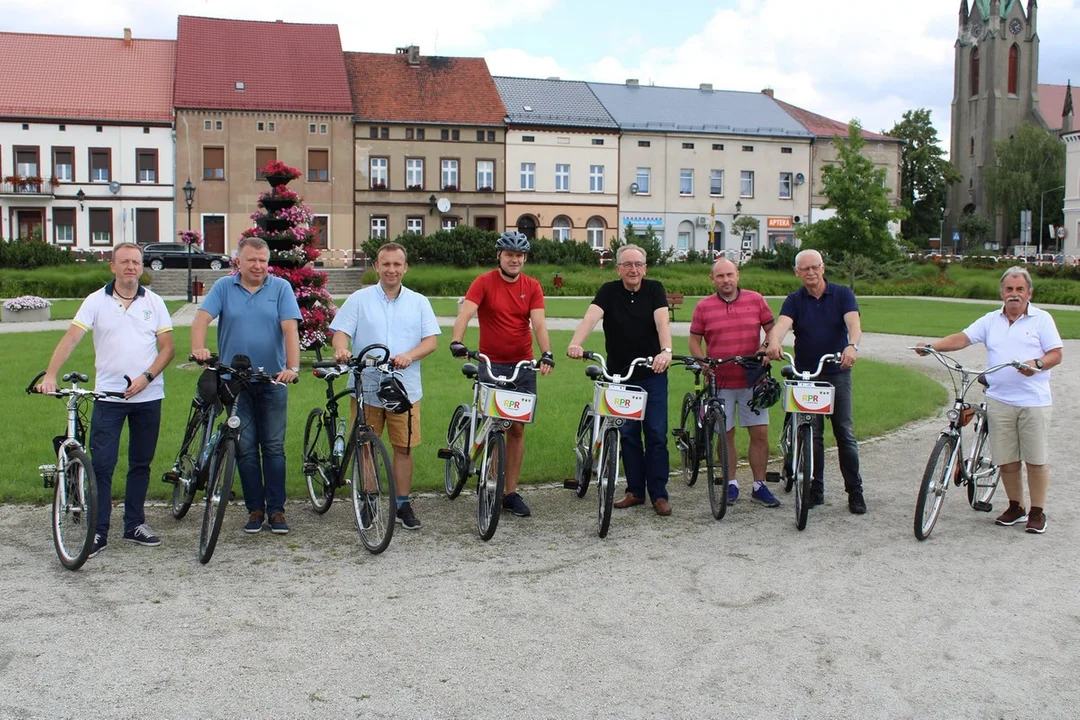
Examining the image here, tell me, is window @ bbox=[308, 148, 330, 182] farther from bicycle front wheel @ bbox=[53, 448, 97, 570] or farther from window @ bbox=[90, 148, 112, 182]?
bicycle front wheel @ bbox=[53, 448, 97, 570]

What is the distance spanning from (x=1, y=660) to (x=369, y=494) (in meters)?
2.36

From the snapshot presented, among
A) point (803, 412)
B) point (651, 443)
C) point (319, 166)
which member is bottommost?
point (651, 443)

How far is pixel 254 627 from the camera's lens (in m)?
5.17

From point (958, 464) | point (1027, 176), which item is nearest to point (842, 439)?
point (958, 464)

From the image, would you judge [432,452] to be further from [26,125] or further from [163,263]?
[26,125]

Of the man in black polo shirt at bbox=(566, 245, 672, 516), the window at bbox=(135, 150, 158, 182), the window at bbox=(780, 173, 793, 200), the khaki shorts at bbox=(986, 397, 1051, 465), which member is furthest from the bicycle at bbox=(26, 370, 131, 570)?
the window at bbox=(780, 173, 793, 200)

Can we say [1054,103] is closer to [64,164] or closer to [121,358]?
[64,164]

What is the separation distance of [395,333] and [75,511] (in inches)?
87.1

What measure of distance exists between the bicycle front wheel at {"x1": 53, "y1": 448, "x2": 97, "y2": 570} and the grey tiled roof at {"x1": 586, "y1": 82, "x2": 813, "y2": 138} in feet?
185

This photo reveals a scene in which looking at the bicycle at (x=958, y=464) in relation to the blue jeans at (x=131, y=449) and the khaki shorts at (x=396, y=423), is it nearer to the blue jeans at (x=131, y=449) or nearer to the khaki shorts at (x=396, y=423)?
the khaki shorts at (x=396, y=423)

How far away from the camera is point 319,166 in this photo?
5553 cm

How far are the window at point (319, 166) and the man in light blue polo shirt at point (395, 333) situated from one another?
49896 mm

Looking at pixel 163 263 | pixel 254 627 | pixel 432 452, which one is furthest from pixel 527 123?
pixel 254 627

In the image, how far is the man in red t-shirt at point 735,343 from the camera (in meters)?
8.14
